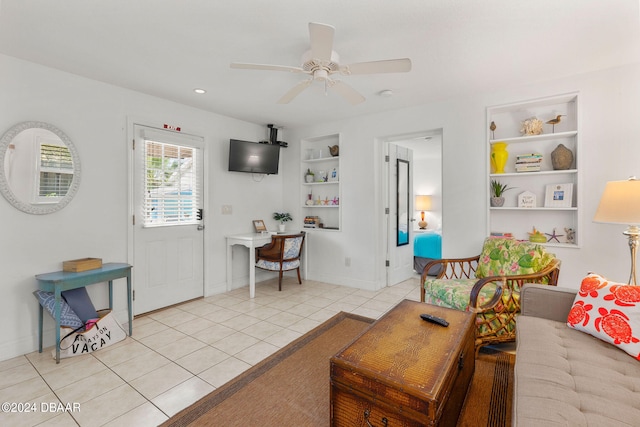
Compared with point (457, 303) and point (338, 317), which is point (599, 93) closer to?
point (457, 303)

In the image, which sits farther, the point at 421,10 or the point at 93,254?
the point at 93,254

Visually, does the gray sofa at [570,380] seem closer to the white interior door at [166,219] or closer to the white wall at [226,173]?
the white wall at [226,173]

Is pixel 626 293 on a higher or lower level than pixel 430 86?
lower

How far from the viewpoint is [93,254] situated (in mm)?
2900

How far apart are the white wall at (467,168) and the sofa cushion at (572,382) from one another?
5.39 ft

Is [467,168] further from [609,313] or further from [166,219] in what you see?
[166,219]

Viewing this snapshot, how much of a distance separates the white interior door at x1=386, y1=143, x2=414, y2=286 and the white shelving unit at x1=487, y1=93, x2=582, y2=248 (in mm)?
1387

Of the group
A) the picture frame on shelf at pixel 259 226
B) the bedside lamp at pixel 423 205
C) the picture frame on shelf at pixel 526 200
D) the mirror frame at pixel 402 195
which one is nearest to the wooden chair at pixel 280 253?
the picture frame on shelf at pixel 259 226

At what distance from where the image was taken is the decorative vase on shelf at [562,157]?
2.88m

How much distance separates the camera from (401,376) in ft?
4.09

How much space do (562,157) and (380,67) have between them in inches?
85.6

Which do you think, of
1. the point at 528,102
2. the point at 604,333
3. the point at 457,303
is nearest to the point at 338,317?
the point at 457,303

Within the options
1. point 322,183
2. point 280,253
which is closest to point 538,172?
point 322,183

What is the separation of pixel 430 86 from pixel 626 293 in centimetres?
235
